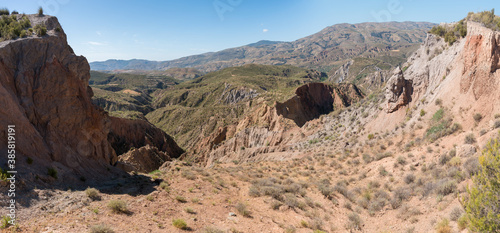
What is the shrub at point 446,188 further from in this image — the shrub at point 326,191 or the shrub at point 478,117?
the shrub at point 478,117

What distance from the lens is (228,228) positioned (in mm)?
9180

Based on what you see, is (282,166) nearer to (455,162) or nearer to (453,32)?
(455,162)

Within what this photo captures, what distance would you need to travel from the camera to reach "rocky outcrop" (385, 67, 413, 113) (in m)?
23.0

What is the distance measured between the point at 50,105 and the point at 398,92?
98.0 feet

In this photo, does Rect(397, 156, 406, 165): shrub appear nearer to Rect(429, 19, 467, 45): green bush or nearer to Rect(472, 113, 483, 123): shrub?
Rect(472, 113, 483, 123): shrub

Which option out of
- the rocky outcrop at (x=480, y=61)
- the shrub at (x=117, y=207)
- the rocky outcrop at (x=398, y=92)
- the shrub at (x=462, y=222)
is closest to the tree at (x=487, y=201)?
the shrub at (x=462, y=222)

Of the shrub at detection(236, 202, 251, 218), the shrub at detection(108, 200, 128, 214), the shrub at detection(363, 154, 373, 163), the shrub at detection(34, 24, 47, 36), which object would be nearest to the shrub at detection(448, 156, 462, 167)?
the shrub at detection(363, 154, 373, 163)

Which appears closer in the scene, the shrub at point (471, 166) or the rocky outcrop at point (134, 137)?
the shrub at point (471, 166)

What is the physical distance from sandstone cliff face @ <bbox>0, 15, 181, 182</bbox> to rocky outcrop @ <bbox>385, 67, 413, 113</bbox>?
27.3m

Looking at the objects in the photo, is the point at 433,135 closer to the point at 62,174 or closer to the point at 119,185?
the point at 119,185

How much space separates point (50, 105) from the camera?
513 inches

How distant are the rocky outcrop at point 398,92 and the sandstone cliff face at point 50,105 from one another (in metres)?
27.3

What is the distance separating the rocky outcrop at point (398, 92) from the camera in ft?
75.6

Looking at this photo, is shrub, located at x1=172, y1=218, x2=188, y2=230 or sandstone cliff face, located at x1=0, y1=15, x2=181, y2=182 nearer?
shrub, located at x1=172, y1=218, x2=188, y2=230
